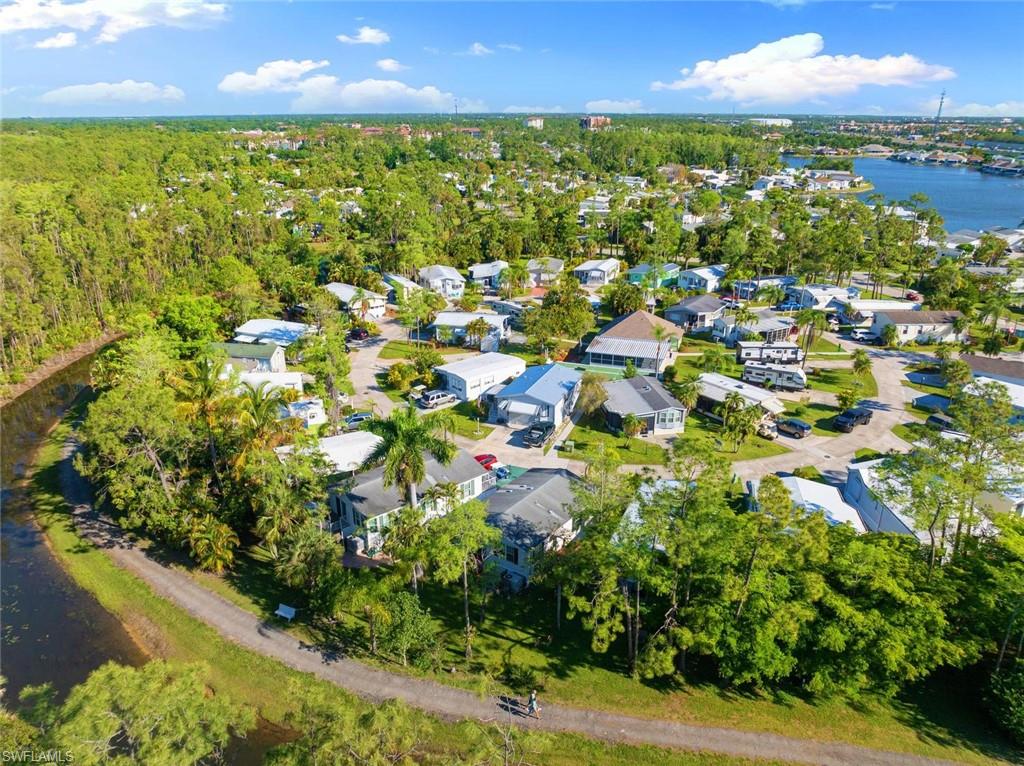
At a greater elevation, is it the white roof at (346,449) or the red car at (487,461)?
the white roof at (346,449)

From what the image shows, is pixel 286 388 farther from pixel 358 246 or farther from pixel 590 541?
pixel 358 246

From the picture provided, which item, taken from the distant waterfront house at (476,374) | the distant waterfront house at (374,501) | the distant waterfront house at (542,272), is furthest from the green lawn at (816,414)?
the distant waterfront house at (542,272)

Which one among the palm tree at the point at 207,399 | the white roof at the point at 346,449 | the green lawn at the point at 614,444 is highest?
the palm tree at the point at 207,399

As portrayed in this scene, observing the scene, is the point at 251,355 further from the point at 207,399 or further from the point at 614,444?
the point at 614,444

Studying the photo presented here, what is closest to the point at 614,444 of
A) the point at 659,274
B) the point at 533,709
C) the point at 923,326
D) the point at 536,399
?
the point at 536,399

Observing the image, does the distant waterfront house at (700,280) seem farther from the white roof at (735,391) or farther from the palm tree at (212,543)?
the palm tree at (212,543)
